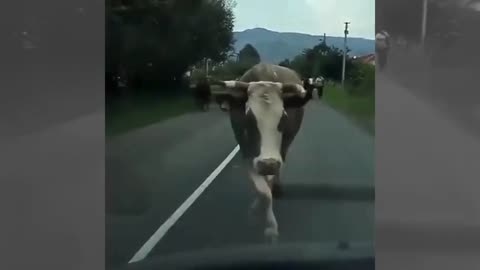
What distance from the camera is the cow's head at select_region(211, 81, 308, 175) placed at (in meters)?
2.53

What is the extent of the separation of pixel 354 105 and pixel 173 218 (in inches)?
25.9

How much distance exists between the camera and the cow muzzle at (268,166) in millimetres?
2541

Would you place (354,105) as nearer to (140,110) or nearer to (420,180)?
(420,180)

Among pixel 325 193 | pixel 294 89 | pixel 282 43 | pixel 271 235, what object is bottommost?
pixel 271 235

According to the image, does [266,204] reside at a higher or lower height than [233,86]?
lower

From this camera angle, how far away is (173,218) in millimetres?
2533

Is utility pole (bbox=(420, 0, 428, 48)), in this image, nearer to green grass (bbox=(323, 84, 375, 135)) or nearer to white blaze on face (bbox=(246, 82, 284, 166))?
green grass (bbox=(323, 84, 375, 135))

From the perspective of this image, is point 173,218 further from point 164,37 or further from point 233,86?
point 164,37

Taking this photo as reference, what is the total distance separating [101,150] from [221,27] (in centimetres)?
52

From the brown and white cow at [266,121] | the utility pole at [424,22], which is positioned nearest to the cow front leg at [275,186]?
the brown and white cow at [266,121]

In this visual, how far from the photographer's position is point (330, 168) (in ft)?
8.30

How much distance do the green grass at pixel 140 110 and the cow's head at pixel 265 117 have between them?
169mm

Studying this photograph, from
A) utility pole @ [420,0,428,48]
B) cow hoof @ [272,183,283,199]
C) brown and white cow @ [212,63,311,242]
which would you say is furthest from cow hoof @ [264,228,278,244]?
utility pole @ [420,0,428,48]

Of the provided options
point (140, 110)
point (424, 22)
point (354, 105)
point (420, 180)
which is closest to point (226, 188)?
point (140, 110)
